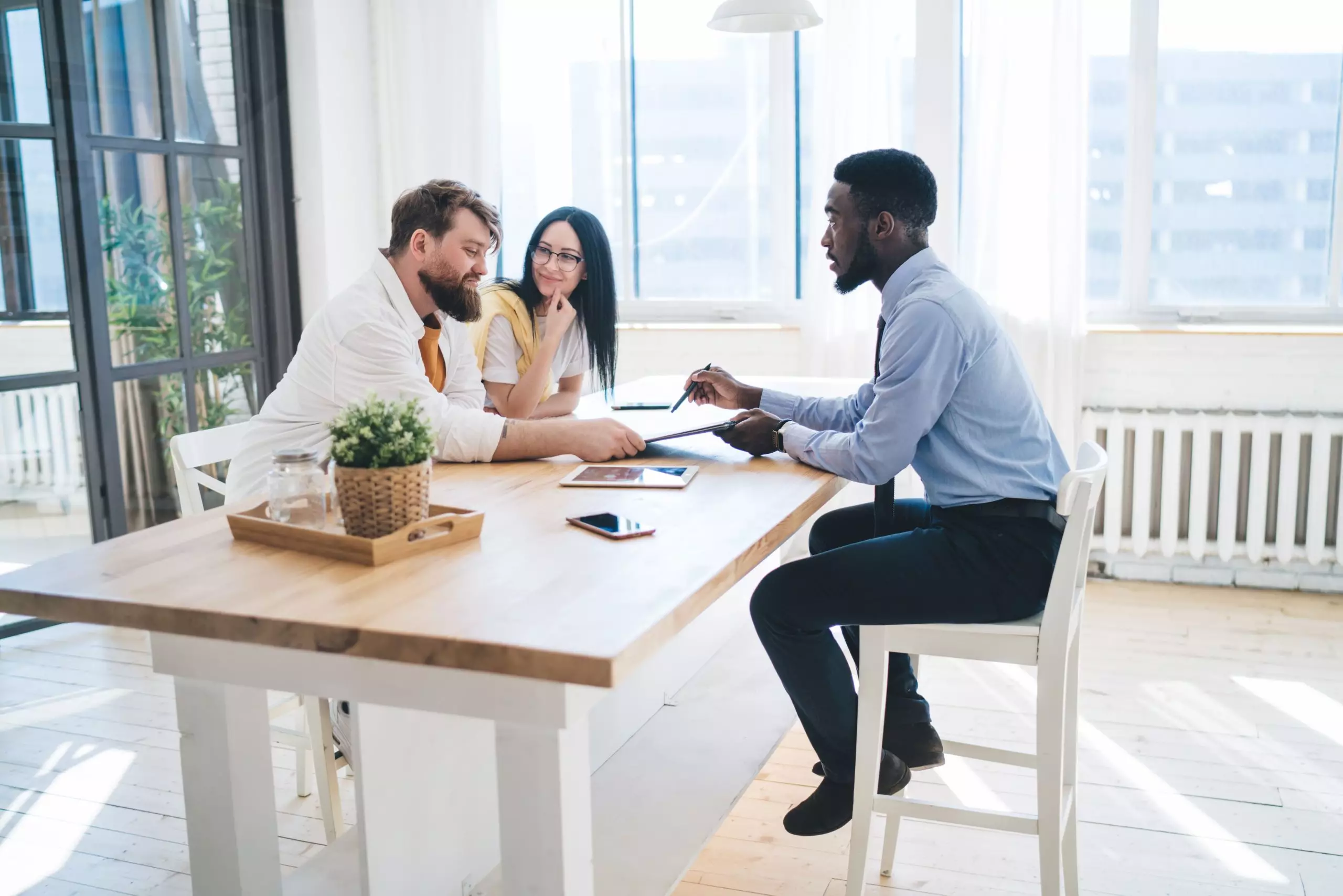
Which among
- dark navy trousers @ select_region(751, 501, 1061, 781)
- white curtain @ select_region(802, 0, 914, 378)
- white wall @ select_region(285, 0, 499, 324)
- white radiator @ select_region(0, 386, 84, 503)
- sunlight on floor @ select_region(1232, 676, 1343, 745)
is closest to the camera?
dark navy trousers @ select_region(751, 501, 1061, 781)

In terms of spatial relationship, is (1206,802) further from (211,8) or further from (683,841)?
(211,8)

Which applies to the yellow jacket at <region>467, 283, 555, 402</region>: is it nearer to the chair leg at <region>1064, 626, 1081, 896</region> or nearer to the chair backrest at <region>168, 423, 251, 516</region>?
the chair backrest at <region>168, 423, 251, 516</region>

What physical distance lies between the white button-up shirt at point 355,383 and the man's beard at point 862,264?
0.73m

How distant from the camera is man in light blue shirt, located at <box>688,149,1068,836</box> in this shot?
1.90 meters

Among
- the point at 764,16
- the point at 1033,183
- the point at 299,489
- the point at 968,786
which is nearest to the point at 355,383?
the point at 299,489

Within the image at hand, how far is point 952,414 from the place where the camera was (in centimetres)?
200

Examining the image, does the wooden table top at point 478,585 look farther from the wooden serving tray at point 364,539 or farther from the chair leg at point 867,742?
the chair leg at point 867,742

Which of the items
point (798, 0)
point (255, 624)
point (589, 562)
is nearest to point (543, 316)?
point (798, 0)

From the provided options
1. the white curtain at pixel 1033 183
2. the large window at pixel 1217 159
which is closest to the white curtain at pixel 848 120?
the white curtain at pixel 1033 183

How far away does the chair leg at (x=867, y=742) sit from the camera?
1891 mm

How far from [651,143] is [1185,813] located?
10.4 ft

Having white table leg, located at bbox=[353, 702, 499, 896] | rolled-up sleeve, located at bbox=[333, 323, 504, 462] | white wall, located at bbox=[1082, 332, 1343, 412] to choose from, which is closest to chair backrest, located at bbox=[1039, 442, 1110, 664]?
white table leg, located at bbox=[353, 702, 499, 896]

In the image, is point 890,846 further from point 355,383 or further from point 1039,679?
point 355,383

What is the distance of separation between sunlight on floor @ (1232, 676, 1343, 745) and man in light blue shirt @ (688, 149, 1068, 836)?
1.30 m
